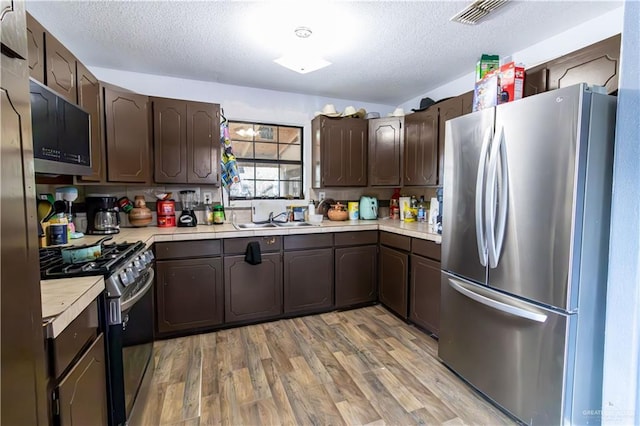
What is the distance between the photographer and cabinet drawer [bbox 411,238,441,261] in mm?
2329

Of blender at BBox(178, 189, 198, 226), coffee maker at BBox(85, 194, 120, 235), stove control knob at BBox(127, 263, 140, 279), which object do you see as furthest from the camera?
blender at BBox(178, 189, 198, 226)

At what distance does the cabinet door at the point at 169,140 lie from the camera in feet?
8.51

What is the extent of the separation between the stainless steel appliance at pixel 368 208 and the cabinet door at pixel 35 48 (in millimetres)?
2825

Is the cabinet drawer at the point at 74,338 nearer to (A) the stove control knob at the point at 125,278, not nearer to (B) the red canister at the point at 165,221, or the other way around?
(A) the stove control knob at the point at 125,278

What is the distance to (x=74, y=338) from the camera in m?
1.01

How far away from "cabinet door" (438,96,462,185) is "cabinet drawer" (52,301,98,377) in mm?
2697

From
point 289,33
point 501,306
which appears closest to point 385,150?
point 289,33

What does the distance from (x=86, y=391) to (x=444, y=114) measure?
302 centimetres

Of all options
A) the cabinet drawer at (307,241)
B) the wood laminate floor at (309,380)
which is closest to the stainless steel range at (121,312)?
the wood laminate floor at (309,380)

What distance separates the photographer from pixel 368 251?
3.07 metres

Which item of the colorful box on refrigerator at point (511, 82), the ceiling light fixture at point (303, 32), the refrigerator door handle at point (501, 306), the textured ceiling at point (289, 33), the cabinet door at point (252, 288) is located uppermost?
the textured ceiling at point (289, 33)

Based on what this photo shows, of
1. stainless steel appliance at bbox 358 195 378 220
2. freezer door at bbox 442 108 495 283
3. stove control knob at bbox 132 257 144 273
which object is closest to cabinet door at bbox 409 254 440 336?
freezer door at bbox 442 108 495 283

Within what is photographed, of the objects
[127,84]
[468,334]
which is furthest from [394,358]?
[127,84]

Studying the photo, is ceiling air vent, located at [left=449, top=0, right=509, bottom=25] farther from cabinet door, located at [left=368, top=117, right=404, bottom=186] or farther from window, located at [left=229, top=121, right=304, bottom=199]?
window, located at [left=229, top=121, right=304, bottom=199]
